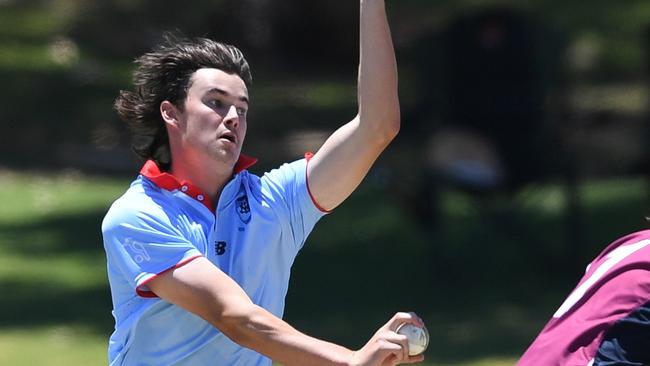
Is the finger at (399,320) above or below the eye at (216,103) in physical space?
below

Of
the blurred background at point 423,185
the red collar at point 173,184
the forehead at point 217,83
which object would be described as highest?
the forehead at point 217,83

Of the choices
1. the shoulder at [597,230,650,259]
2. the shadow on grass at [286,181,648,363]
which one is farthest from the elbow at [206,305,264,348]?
the shadow on grass at [286,181,648,363]

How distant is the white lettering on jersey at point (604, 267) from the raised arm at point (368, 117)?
28.2 inches

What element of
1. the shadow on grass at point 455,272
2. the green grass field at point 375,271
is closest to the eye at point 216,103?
the green grass field at point 375,271

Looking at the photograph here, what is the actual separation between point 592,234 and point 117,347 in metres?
9.39

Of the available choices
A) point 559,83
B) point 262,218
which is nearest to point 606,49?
point 559,83

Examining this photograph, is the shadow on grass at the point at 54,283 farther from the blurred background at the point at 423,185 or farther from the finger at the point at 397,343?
the finger at the point at 397,343

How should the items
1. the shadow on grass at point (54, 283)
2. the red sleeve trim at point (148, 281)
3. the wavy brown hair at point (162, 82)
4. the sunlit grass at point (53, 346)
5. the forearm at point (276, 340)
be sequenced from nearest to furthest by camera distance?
the forearm at point (276, 340), the red sleeve trim at point (148, 281), the wavy brown hair at point (162, 82), the sunlit grass at point (53, 346), the shadow on grass at point (54, 283)

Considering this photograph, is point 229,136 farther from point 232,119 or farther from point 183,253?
point 183,253

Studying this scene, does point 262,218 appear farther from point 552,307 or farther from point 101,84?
point 101,84

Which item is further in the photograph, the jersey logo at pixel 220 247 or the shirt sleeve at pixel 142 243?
the jersey logo at pixel 220 247

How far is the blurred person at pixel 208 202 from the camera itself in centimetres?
335

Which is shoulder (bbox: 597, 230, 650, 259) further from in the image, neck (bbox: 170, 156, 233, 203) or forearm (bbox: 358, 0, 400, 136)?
neck (bbox: 170, 156, 233, 203)

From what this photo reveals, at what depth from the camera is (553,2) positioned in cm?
1488
